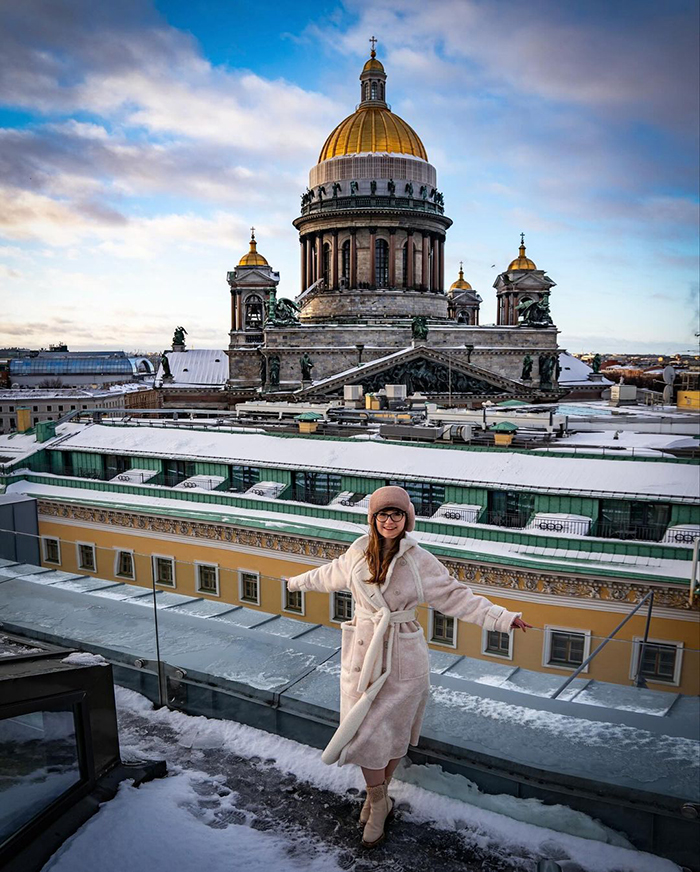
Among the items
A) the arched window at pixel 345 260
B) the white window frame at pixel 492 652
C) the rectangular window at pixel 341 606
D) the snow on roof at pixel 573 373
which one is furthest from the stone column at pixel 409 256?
the white window frame at pixel 492 652

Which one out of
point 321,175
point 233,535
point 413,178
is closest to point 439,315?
point 413,178

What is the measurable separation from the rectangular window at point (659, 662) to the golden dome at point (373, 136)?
54045 millimetres

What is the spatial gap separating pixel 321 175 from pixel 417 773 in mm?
57298

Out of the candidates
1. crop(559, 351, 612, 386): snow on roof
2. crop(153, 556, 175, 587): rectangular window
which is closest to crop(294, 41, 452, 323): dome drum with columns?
crop(559, 351, 612, 386): snow on roof

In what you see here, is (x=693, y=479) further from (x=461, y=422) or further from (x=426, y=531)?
(x=461, y=422)

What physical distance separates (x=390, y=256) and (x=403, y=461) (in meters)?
39.5

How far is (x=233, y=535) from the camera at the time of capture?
2008 centimetres

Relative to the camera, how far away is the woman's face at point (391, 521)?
4266mm

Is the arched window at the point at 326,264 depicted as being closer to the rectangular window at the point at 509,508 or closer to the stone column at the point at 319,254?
the stone column at the point at 319,254

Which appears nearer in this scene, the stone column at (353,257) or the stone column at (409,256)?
the stone column at (353,257)

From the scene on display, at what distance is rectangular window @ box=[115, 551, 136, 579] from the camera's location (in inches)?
444

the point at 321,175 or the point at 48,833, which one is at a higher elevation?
the point at 321,175

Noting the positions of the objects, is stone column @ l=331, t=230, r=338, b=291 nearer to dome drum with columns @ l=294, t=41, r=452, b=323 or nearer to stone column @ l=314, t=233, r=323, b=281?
dome drum with columns @ l=294, t=41, r=452, b=323

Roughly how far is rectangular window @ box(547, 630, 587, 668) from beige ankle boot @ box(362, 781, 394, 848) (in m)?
10.5
